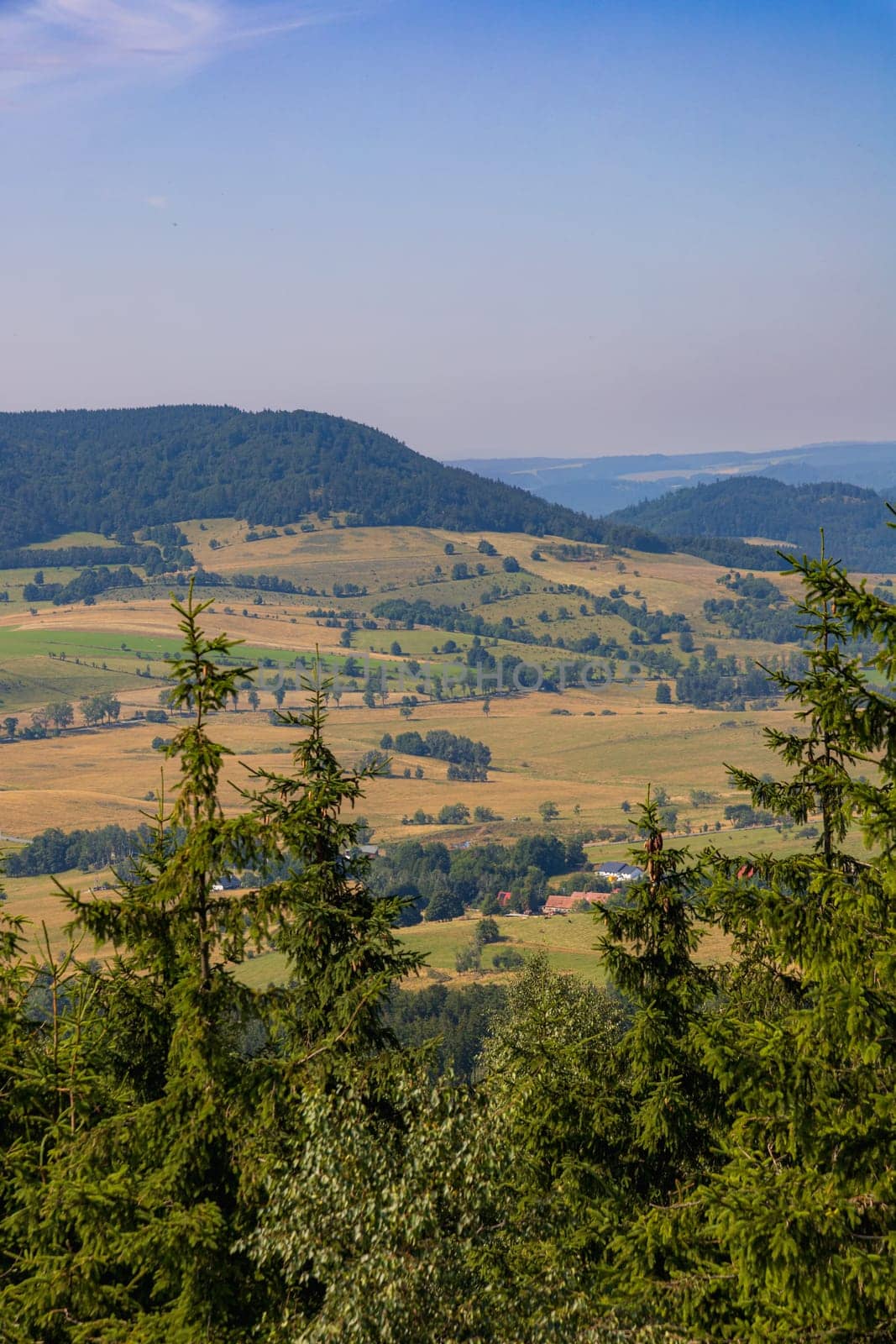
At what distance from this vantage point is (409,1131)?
45.1 feet

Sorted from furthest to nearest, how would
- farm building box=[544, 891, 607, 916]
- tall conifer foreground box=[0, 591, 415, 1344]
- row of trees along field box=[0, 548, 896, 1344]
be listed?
farm building box=[544, 891, 607, 916] → tall conifer foreground box=[0, 591, 415, 1344] → row of trees along field box=[0, 548, 896, 1344]

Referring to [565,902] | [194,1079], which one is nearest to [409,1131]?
[194,1079]

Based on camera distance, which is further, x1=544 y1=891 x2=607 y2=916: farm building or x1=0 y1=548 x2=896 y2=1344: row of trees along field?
x1=544 y1=891 x2=607 y2=916: farm building

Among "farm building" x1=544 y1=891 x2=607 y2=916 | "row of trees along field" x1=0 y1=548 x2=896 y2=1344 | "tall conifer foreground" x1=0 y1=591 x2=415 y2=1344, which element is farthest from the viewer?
"farm building" x1=544 y1=891 x2=607 y2=916

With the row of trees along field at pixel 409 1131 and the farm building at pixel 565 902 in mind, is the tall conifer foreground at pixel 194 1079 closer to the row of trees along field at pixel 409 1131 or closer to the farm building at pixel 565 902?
the row of trees along field at pixel 409 1131

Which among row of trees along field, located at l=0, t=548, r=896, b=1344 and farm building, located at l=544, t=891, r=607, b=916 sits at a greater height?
row of trees along field, located at l=0, t=548, r=896, b=1344

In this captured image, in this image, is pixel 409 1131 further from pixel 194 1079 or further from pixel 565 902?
pixel 565 902

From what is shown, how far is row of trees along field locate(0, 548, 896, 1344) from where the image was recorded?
1210cm

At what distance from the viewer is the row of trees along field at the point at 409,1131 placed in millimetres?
12102

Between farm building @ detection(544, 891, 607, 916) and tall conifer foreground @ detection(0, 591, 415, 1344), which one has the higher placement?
tall conifer foreground @ detection(0, 591, 415, 1344)

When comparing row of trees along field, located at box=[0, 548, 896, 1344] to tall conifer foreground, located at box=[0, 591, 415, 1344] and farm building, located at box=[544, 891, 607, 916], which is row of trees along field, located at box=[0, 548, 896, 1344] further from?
farm building, located at box=[544, 891, 607, 916]

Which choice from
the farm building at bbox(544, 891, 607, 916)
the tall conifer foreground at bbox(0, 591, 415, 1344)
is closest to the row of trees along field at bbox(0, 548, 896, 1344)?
the tall conifer foreground at bbox(0, 591, 415, 1344)

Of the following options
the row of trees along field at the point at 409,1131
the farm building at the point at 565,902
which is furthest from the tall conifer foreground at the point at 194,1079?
the farm building at the point at 565,902

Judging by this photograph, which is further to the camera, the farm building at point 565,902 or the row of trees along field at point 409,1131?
the farm building at point 565,902
